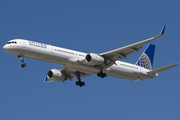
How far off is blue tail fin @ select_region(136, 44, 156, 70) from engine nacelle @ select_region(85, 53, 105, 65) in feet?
34.8

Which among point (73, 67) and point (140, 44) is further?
point (73, 67)

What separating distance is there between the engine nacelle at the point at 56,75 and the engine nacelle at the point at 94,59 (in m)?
8.20

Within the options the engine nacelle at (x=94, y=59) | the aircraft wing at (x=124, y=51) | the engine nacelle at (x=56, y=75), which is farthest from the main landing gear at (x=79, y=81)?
the aircraft wing at (x=124, y=51)

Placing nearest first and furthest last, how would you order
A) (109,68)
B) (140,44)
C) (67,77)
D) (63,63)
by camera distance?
1. (140,44)
2. (63,63)
3. (109,68)
4. (67,77)

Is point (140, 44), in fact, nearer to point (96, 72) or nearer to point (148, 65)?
point (96, 72)

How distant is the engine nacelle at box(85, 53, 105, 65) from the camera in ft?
139

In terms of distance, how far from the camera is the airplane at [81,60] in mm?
40906

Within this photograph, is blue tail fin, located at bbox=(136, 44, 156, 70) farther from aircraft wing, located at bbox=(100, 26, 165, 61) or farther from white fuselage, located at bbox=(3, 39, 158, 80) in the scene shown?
aircraft wing, located at bbox=(100, 26, 165, 61)

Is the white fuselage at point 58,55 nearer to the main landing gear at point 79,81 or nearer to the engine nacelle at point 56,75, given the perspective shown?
the main landing gear at point 79,81

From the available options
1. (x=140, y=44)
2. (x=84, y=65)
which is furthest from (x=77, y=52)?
(x=140, y=44)

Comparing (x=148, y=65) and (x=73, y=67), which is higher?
(x=148, y=65)

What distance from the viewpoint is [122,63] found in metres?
47.6

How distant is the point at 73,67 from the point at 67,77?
7.17m

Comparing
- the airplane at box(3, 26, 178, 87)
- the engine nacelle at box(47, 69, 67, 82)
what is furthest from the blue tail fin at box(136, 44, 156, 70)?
the engine nacelle at box(47, 69, 67, 82)
